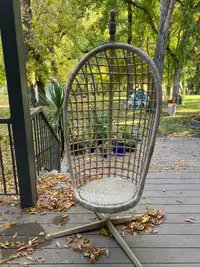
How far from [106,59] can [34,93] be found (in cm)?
638

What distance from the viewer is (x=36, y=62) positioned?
25.3 feet

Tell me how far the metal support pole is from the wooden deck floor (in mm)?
263

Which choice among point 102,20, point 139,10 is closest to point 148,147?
point 102,20

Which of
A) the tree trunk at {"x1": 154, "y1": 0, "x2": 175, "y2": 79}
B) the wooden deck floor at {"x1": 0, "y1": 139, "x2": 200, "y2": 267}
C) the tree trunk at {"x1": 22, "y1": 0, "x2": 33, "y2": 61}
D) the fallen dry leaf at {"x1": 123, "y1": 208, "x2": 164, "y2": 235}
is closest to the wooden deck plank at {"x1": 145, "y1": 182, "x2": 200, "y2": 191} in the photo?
the wooden deck floor at {"x1": 0, "y1": 139, "x2": 200, "y2": 267}

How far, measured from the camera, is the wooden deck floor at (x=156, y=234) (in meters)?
1.48

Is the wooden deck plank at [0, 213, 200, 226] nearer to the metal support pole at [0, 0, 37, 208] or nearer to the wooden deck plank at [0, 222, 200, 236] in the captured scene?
the wooden deck plank at [0, 222, 200, 236]

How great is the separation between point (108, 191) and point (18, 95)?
94cm

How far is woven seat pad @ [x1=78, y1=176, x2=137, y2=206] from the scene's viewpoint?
1560 mm

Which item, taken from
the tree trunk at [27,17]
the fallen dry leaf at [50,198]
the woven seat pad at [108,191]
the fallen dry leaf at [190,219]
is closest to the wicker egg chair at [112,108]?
the woven seat pad at [108,191]

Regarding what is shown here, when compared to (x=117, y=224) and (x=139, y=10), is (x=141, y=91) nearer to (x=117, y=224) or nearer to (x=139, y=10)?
(x=117, y=224)

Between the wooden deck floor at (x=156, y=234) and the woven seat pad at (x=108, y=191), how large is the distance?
0.93 feet

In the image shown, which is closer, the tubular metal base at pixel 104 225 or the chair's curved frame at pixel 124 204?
the chair's curved frame at pixel 124 204

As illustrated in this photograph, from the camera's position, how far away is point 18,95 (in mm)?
1759

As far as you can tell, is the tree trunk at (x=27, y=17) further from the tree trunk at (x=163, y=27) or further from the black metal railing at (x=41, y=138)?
the black metal railing at (x=41, y=138)
